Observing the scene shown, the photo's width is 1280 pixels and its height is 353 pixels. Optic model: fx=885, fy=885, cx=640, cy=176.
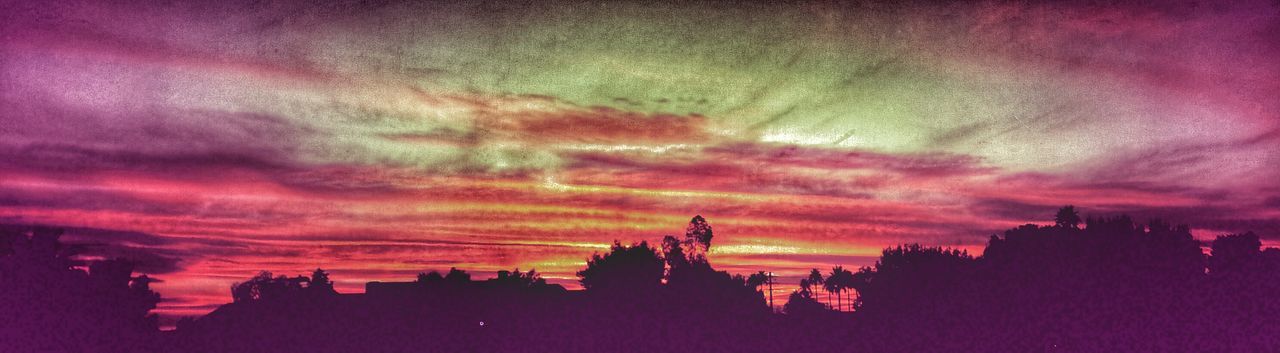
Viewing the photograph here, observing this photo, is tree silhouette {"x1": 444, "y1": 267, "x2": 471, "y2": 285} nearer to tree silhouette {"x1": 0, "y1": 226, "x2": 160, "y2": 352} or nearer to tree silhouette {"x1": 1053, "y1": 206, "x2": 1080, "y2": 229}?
tree silhouette {"x1": 0, "y1": 226, "x2": 160, "y2": 352}

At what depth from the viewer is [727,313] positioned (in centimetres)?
6350

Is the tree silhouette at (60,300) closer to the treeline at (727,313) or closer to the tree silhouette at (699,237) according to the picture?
the treeline at (727,313)

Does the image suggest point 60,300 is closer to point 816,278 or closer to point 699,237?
point 699,237

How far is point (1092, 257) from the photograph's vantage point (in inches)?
2484

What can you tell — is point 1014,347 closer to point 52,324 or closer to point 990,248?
point 990,248

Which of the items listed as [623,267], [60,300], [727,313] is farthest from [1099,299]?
[60,300]

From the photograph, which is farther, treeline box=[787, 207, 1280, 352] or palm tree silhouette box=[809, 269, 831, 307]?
palm tree silhouette box=[809, 269, 831, 307]

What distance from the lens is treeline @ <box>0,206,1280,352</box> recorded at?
41938 mm

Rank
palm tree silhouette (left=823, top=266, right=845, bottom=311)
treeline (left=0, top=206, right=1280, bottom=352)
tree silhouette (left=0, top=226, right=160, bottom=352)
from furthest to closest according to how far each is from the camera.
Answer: palm tree silhouette (left=823, top=266, right=845, bottom=311) → treeline (left=0, top=206, right=1280, bottom=352) → tree silhouette (left=0, top=226, right=160, bottom=352)

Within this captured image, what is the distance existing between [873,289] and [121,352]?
269 ft

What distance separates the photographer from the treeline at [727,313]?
41.9 m

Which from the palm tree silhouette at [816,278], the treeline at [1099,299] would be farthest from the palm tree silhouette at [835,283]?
the treeline at [1099,299]

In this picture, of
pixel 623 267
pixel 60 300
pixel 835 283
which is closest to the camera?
pixel 60 300

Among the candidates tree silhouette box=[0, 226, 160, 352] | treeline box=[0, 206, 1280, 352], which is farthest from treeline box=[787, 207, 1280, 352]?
tree silhouette box=[0, 226, 160, 352]
